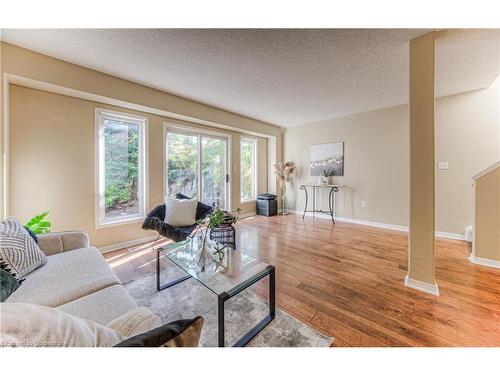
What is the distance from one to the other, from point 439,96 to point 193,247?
4.69 metres

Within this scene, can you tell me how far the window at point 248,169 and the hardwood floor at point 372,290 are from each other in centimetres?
207

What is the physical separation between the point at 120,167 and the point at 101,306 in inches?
101

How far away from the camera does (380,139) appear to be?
13.4 feet

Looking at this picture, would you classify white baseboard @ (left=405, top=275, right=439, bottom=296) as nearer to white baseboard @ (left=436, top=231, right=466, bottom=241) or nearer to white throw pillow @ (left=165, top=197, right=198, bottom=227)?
white baseboard @ (left=436, top=231, right=466, bottom=241)

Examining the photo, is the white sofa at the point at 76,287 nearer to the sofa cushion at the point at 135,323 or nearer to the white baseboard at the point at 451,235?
the sofa cushion at the point at 135,323

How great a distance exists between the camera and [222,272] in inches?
60.9

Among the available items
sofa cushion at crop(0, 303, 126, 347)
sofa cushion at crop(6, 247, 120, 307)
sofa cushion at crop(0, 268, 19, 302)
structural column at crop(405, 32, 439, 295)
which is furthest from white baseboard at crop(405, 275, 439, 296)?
sofa cushion at crop(0, 268, 19, 302)

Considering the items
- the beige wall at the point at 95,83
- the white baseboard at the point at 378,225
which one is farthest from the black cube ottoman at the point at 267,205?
the beige wall at the point at 95,83

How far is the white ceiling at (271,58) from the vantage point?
1866 mm

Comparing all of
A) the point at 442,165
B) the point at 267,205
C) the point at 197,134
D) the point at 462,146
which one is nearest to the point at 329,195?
the point at 267,205
